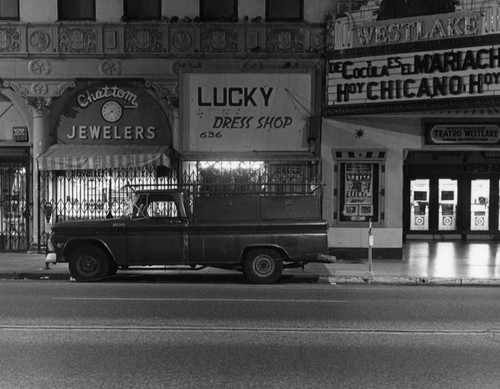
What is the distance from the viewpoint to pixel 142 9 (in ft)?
52.8

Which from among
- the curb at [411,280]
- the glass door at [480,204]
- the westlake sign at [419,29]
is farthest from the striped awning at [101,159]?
the glass door at [480,204]

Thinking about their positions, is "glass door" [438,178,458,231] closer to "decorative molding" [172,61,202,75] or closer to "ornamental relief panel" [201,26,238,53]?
"ornamental relief panel" [201,26,238,53]

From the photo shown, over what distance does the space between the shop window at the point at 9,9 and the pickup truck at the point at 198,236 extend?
7989mm

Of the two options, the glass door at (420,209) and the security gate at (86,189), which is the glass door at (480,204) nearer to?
the glass door at (420,209)

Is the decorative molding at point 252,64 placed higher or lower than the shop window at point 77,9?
lower

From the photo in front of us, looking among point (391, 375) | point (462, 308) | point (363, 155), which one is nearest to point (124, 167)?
point (363, 155)

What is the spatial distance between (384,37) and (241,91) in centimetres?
420

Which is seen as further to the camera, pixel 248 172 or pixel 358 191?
pixel 248 172

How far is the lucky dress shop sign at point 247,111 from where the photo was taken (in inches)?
618

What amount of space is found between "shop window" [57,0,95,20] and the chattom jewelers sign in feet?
23.7

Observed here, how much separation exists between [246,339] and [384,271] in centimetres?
725


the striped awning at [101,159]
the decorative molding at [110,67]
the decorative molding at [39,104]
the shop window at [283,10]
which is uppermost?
the shop window at [283,10]

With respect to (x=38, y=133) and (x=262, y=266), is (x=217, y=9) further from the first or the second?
(x=262, y=266)

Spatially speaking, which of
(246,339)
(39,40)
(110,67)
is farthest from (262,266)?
(39,40)
